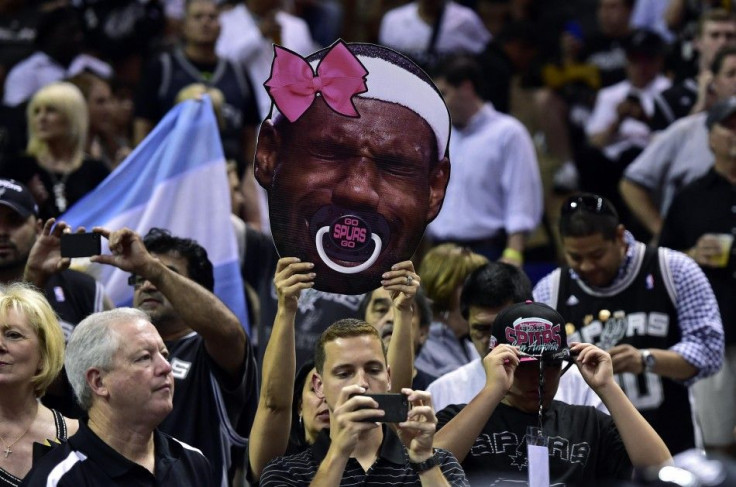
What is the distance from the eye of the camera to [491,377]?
16.2 feet

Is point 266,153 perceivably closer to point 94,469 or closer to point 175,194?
point 94,469

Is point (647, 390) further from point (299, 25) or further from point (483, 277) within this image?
point (299, 25)

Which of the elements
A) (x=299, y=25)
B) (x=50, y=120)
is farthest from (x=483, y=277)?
(x=299, y=25)

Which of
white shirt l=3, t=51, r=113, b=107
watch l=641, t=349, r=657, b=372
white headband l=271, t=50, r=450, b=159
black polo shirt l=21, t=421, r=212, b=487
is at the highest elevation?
white shirt l=3, t=51, r=113, b=107

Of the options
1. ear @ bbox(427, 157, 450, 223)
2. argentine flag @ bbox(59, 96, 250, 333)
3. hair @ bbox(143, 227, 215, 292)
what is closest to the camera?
ear @ bbox(427, 157, 450, 223)

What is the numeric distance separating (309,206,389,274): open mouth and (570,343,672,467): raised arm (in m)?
0.80

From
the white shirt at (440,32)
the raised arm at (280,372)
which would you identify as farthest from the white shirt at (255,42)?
the raised arm at (280,372)

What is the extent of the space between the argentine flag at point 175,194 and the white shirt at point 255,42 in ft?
8.70

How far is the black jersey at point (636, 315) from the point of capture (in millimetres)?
6699

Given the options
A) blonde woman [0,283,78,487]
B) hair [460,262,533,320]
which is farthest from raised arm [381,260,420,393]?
blonde woman [0,283,78,487]

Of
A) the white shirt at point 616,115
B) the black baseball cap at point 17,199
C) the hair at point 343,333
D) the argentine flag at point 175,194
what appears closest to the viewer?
the hair at point 343,333

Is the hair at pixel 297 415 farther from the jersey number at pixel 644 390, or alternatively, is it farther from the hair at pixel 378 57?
the jersey number at pixel 644 390

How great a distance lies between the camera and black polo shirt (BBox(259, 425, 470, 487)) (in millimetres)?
4648

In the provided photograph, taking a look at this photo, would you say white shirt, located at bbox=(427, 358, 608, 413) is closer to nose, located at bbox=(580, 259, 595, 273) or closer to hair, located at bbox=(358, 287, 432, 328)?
hair, located at bbox=(358, 287, 432, 328)
